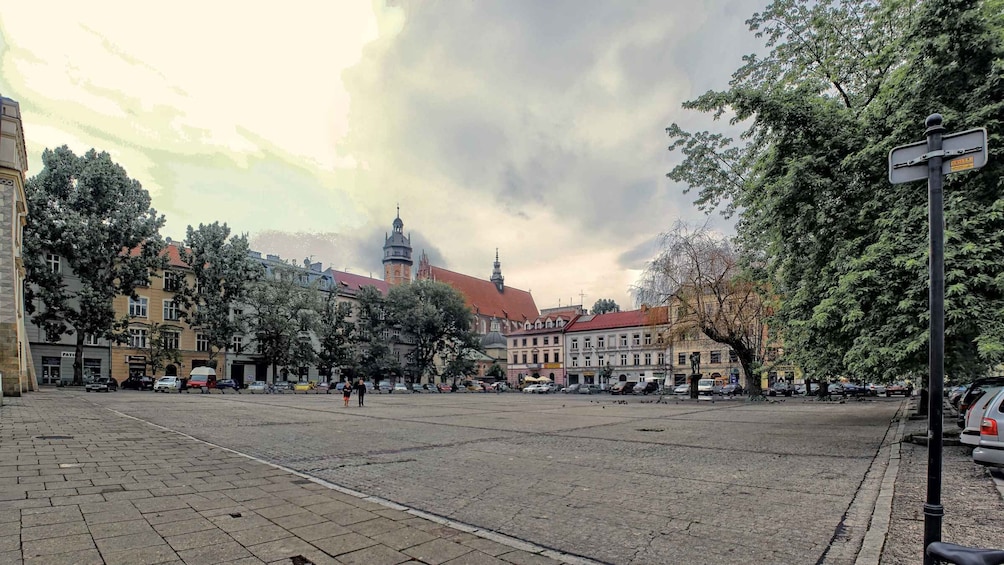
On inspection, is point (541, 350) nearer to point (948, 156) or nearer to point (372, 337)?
point (372, 337)

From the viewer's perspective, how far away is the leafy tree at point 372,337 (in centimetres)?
6169

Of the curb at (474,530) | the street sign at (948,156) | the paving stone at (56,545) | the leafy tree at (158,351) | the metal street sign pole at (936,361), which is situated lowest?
the leafy tree at (158,351)

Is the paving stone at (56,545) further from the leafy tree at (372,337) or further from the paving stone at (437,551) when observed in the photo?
the leafy tree at (372,337)

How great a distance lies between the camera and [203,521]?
542 cm

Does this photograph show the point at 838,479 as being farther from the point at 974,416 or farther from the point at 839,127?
the point at 839,127

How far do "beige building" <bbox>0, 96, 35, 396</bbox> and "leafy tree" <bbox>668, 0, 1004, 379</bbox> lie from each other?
3321cm

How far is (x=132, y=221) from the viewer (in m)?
42.6

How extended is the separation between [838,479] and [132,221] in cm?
4969

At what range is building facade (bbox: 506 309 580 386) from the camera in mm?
80812

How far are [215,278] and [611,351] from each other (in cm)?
5068

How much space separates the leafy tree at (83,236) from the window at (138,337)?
1063 cm

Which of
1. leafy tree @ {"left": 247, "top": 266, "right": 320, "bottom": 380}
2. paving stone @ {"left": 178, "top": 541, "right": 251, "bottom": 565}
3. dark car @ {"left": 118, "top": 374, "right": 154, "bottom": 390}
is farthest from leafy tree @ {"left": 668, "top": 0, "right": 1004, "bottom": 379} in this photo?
dark car @ {"left": 118, "top": 374, "right": 154, "bottom": 390}

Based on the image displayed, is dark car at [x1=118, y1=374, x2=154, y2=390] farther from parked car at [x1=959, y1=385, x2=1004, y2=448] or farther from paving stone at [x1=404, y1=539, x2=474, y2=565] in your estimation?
parked car at [x1=959, y1=385, x2=1004, y2=448]

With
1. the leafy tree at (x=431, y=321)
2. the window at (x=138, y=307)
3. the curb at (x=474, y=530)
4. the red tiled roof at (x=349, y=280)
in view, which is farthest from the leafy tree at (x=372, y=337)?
the curb at (x=474, y=530)
